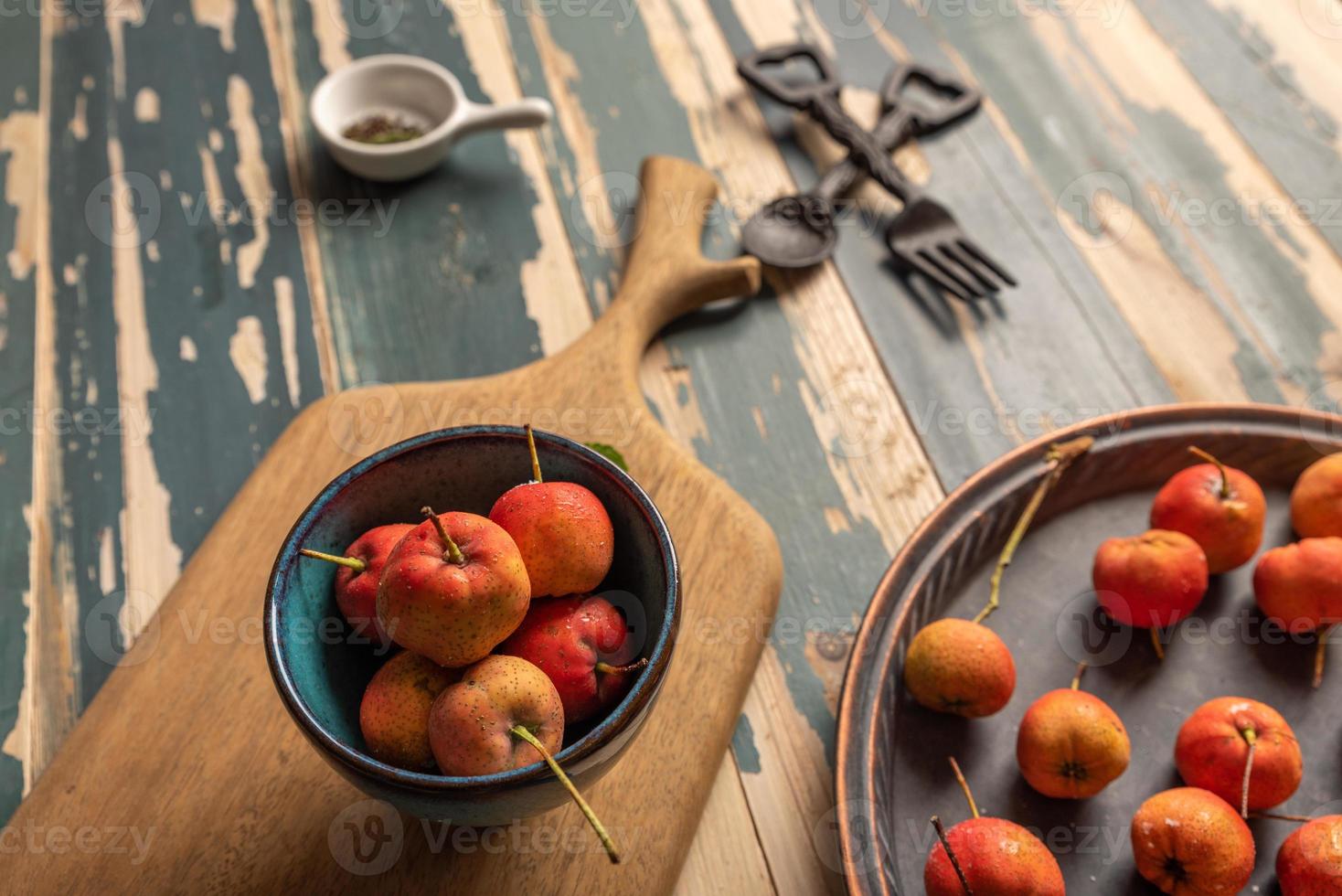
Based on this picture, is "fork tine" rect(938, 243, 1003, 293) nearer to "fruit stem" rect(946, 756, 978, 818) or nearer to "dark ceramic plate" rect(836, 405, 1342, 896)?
"dark ceramic plate" rect(836, 405, 1342, 896)

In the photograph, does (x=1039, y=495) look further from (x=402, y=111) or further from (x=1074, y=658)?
(x=402, y=111)

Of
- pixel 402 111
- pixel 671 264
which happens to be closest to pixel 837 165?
pixel 671 264

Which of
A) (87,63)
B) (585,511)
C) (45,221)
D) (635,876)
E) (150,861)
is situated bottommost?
(635,876)

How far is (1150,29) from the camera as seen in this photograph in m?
1.52

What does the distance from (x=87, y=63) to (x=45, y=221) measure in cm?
29

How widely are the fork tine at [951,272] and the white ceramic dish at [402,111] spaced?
0.49m

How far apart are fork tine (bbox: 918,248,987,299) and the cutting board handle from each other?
0.22m

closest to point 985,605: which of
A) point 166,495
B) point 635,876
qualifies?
point 635,876

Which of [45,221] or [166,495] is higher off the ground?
[45,221]

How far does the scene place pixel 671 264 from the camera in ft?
3.74

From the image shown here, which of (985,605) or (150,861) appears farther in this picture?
(985,605)

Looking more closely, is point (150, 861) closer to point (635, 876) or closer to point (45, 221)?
point (635, 876)

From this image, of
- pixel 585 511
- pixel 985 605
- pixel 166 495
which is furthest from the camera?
pixel 166 495

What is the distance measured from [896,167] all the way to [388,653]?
90cm
